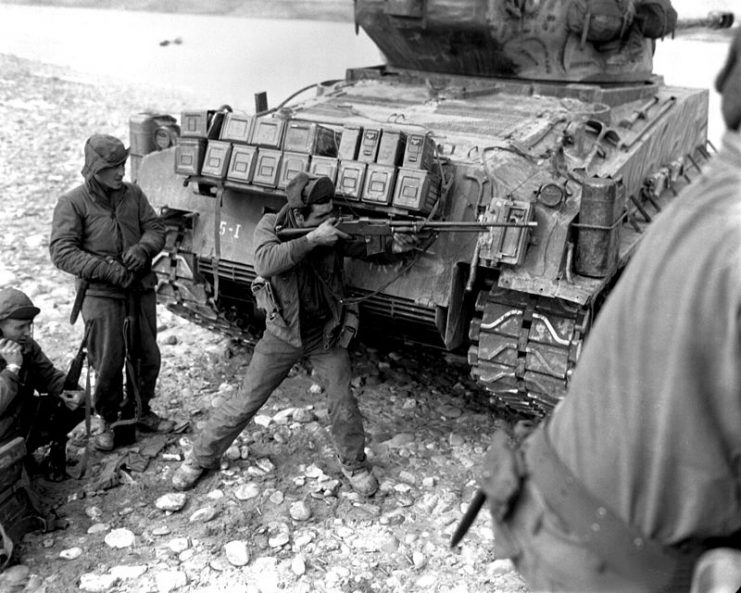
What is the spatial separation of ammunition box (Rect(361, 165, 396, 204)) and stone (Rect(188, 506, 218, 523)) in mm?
1833

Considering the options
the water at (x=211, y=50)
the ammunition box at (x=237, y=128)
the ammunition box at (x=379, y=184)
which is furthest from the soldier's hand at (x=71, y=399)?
the water at (x=211, y=50)

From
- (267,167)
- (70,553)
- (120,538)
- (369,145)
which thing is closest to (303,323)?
(267,167)

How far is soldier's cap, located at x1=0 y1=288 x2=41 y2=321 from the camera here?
436cm

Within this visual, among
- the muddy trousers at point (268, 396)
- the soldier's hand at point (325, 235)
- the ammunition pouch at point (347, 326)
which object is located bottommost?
the muddy trousers at point (268, 396)

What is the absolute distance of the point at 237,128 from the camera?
5219mm

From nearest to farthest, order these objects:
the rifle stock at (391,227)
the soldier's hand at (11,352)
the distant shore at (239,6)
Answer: the soldier's hand at (11,352), the rifle stock at (391,227), the distant shore at (239,6)

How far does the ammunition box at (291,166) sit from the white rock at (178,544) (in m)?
Answer: 1.95

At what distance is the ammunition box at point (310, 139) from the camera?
5016mm

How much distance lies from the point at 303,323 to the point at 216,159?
115 cm

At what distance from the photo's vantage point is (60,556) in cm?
431

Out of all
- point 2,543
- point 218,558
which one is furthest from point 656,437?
point 2,543

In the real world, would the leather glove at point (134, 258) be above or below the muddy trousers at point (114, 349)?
above

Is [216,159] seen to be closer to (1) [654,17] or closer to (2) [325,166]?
(2) [325,166]

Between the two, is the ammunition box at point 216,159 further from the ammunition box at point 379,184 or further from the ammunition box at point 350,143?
the ammunition box at point 379,184
